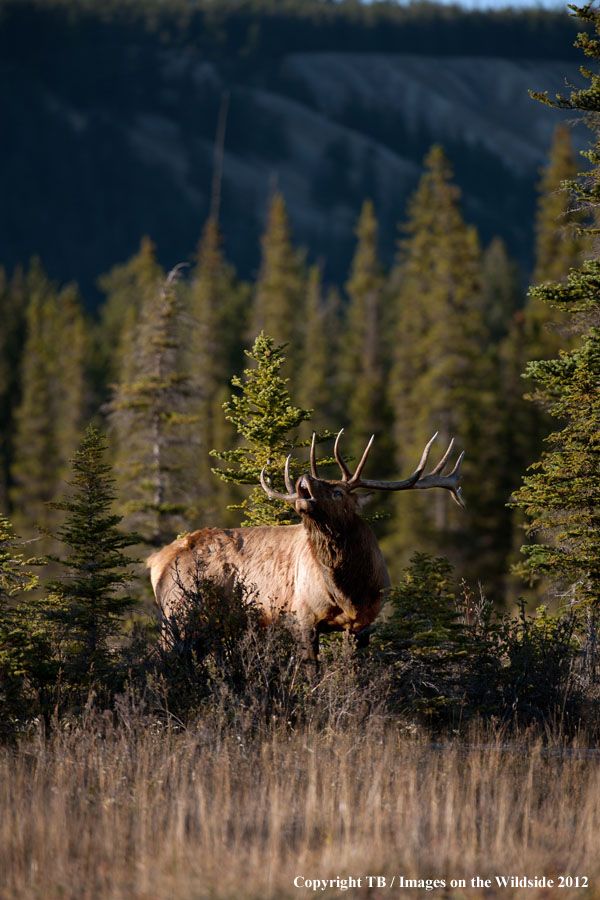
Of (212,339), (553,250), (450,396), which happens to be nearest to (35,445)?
(212,339)

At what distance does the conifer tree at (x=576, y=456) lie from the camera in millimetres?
11828

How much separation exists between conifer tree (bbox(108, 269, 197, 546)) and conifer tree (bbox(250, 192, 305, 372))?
34202 mm

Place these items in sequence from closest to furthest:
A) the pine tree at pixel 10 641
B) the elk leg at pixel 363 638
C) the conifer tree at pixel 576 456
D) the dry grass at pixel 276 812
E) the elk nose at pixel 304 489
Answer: the dry grass at pixel 276 812
the pine tree at pixel 10 641
the elk nose at pixel 304 489
the elk leg at pixel 363 638
the conifer tree at pixel 576 456

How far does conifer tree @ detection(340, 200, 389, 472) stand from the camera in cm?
5169

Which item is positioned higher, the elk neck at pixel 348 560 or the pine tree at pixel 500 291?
the pine tree at pixel 500 291

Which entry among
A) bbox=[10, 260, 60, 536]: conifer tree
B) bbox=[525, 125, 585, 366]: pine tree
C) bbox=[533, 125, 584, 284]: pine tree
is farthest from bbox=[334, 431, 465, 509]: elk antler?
bbox=[10, 260, 60, 536]: conifer tree

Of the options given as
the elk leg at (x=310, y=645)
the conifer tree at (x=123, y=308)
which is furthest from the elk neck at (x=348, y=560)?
the conifer tree at (x=123, y=308)

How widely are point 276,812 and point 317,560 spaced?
370cm

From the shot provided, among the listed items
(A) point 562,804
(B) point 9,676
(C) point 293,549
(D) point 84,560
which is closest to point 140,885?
(A) point 562,804

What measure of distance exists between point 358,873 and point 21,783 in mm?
2837

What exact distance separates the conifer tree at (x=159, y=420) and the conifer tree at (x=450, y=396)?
18751 mm

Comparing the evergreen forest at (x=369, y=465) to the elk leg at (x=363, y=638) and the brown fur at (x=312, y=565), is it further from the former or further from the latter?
the brown fur at (x=312, y=565)

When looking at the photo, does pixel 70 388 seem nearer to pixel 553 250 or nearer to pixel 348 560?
pixel 553 250

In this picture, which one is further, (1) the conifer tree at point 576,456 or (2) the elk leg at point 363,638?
(1) the conifer tree at point 576,456
